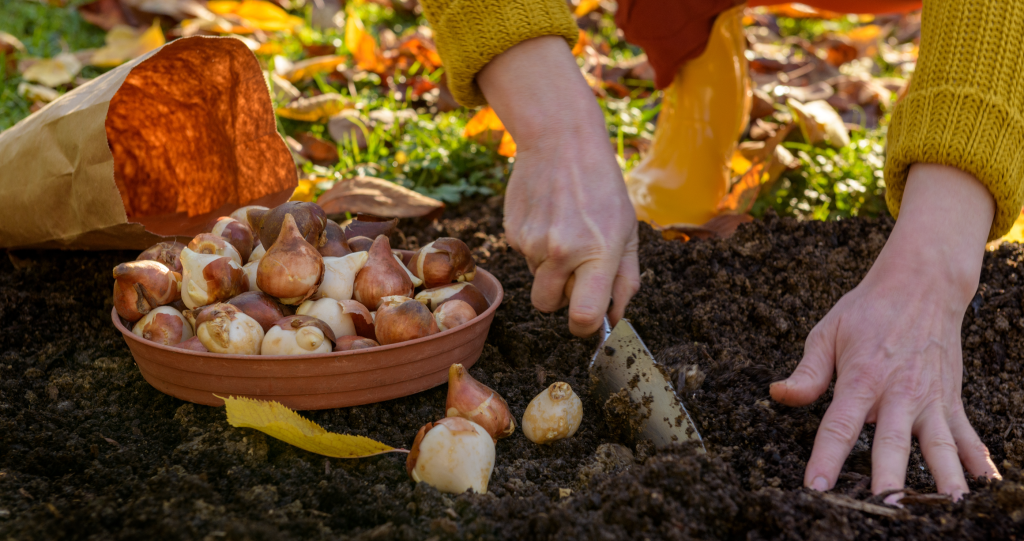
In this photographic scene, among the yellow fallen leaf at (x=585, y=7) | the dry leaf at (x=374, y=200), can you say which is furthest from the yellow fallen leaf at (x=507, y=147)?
the yellow fallen leaf at (x=585, y=7)

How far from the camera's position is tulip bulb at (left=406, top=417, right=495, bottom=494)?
96 centimetres

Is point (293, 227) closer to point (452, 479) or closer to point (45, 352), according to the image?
point (452, 479)

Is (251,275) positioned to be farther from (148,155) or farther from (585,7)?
(585,7)

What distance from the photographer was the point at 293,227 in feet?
3.83

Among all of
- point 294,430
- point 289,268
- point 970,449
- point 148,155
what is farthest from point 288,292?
point 970,449

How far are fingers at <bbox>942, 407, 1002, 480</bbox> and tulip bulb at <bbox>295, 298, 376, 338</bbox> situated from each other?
0.86 m

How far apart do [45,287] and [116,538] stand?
96cm

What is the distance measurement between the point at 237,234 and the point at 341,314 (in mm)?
294

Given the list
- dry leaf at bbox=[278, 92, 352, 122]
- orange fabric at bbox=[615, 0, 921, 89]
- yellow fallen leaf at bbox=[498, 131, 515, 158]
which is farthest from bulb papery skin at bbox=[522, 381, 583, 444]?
dry leaf at bbox=[278, 92, 352, 122]

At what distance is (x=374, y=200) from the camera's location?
1785mm

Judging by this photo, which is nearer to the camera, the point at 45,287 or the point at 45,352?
the point at 45,352

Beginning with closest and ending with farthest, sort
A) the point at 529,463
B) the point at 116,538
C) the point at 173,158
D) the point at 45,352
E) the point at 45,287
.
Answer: the point at 116,538 → the point at 529,463 → the point at 45,352 → the point at 45,287 → the point at 173,158

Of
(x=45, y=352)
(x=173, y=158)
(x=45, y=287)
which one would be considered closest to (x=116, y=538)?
(x=45, y=352)

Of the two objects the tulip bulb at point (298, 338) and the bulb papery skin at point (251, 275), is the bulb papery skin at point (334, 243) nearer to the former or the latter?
the bulb papery skin at point (251, 275)
